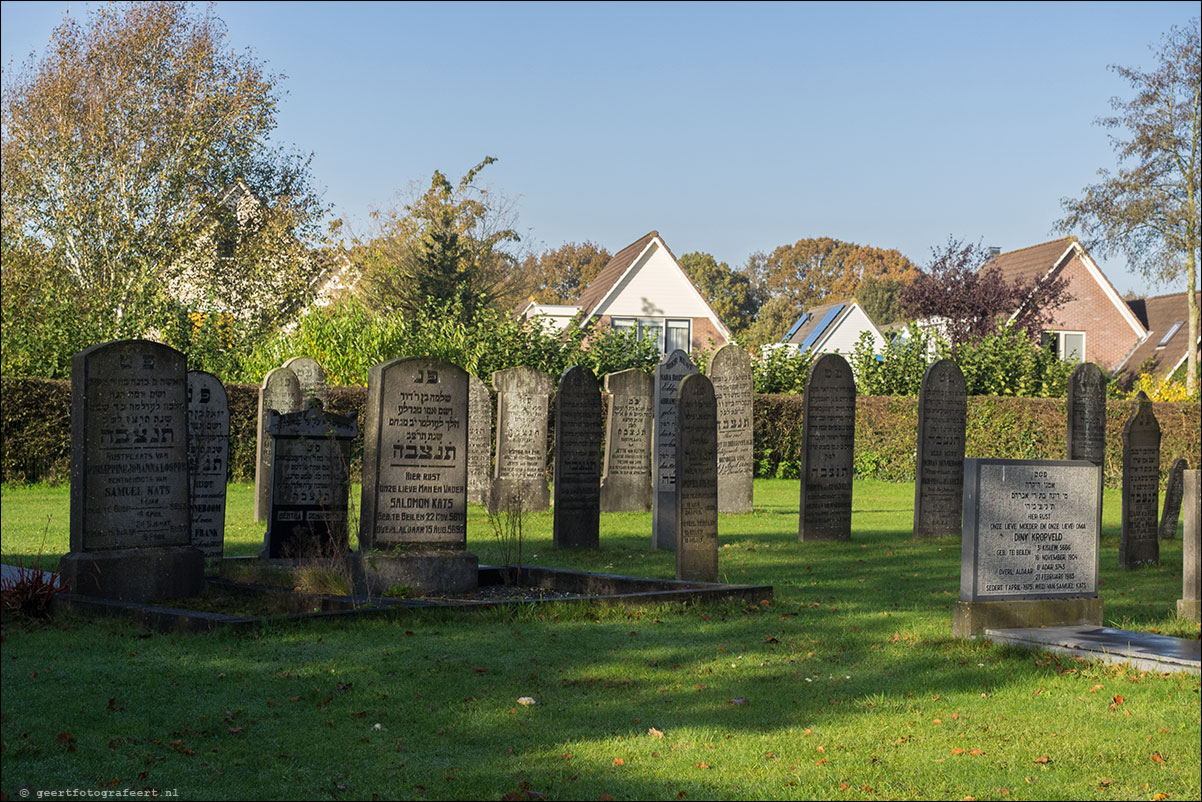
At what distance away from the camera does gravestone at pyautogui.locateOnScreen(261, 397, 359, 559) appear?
12594mm

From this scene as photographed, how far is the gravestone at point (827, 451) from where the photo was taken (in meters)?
16.4

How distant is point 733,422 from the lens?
63.9 feet

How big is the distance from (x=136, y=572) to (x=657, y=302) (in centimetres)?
3736

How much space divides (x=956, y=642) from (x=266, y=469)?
1185cm

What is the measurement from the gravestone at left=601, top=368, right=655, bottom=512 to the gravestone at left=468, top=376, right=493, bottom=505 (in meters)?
2.58

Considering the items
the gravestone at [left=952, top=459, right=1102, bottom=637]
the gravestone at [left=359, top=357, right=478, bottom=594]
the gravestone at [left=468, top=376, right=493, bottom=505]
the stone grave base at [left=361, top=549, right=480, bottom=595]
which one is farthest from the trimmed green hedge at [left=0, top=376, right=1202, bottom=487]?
the gravestone at [left=952, top=459, right=1102, bottom=637]

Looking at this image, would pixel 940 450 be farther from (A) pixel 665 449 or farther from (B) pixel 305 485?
(B) pixel 305 485

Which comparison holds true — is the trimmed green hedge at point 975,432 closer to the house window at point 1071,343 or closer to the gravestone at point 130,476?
the house window at point 1071,343

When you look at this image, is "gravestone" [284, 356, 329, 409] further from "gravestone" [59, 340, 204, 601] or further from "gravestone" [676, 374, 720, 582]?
"gravestone" [676, 374, 720, 582]

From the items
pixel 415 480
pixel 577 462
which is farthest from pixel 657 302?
pixel 415 480

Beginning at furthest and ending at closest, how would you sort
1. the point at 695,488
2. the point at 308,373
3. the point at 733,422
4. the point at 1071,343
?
the point at 1071,343 < the point at 308,373 < the point at 733,422 < the point at 695,488

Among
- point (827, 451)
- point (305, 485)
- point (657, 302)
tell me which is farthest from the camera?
point (657, 302)

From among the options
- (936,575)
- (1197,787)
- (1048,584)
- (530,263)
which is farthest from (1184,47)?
(530,263)

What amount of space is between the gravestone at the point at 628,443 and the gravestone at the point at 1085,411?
19.9ft
